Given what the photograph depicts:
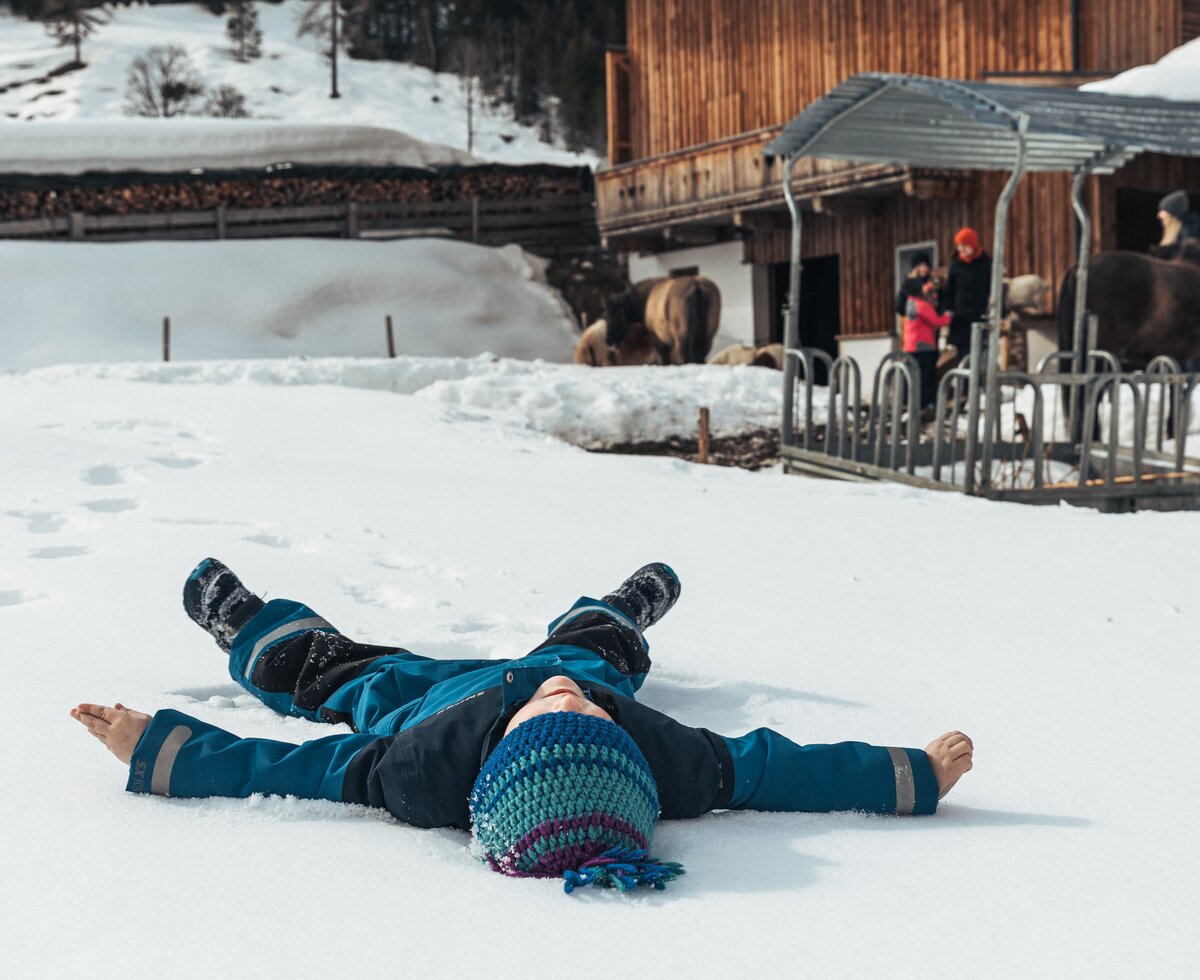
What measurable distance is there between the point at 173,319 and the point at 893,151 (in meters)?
16.4

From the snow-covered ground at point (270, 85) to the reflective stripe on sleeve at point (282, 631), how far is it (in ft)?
145

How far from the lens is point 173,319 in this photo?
23750 mm

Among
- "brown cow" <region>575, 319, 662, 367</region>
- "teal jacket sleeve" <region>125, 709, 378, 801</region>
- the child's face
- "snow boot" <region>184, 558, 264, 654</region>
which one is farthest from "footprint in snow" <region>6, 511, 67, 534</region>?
"brown cow" <region>575, 319, 662, 367</region>

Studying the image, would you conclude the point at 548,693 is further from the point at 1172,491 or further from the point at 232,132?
the point at 232,132

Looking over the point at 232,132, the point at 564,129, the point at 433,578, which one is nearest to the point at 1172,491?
the point at 433,578

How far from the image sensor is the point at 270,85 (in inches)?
2172

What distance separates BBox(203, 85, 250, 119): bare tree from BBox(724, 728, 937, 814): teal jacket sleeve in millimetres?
50540

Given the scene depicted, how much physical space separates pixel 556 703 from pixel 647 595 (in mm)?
1133

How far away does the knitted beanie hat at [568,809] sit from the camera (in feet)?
7.73

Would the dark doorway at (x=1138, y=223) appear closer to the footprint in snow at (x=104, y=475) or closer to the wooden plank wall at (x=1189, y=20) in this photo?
the wooden plank wall at (x=1189, y=20)

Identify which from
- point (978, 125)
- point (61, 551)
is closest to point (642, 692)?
point (61, 551)

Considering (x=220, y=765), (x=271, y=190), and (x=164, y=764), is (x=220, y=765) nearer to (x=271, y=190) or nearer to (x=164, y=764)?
(x=164, y=764)

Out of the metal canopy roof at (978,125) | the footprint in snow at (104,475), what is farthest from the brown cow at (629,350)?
the footprint in snow at (104,475)

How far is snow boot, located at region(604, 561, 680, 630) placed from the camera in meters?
3.68
